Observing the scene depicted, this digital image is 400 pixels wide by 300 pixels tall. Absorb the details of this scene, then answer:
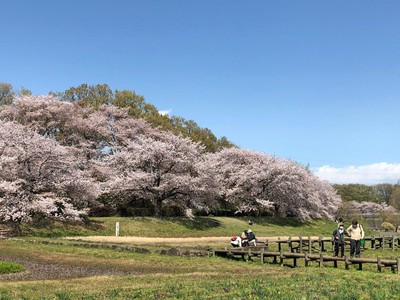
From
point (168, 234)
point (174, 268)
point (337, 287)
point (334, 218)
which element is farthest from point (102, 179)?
point (334, 218)

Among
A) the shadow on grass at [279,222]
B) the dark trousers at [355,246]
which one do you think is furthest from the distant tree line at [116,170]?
the dark trousers at [355,246]

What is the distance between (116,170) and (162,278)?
104 feet

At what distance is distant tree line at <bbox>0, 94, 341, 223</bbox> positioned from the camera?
Answer: 111ft

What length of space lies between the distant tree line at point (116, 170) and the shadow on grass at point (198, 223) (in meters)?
1.25

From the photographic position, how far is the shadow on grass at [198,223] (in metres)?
40.8

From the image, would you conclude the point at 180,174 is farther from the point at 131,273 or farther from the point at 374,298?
the point at 374,298

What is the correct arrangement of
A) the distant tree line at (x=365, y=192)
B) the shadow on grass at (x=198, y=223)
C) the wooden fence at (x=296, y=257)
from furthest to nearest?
the distant tree line at (x=365, y=192), the shadow on grass at (x=198, y=223), the wooden fence at (x=296, y=257)

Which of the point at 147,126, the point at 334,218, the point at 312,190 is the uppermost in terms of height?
the point at 147,126

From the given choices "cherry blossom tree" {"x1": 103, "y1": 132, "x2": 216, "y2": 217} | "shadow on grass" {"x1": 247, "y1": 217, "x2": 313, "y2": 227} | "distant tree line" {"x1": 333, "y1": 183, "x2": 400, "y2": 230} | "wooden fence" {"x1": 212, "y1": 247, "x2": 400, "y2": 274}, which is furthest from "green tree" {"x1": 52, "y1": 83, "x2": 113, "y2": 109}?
"distant tree line" {"x1": 333, "y1": 183, "x2": 400, "y2": 230}

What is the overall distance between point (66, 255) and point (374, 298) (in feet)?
51.3

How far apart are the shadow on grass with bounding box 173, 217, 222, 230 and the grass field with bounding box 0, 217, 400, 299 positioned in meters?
18.0

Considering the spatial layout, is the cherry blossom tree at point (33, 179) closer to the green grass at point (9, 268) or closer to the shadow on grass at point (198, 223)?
the shadow on grass at point (198, 223)

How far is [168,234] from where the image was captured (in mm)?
37406

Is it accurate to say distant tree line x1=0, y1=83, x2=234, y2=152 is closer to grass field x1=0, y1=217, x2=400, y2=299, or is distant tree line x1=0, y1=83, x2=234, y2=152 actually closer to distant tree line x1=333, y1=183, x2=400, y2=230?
grass field x1=0, y1=217, x2=400, y2=299
